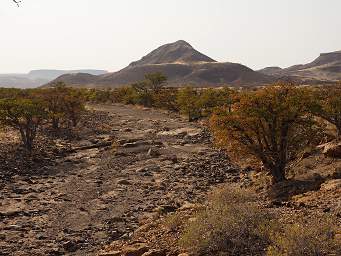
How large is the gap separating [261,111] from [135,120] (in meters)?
27.9

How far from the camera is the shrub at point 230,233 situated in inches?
359

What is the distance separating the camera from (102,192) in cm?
1869

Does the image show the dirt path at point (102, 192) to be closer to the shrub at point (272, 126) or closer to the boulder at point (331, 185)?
the shrub at point (272, 126)

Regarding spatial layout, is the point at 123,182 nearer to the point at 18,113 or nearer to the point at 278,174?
the point at 278,174

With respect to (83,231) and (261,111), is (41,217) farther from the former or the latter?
(261,111)

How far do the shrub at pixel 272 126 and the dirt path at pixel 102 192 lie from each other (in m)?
2.69

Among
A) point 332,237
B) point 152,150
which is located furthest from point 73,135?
point 332,237

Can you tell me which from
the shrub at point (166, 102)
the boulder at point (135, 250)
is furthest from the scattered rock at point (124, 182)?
the shrub at point (166, 102)

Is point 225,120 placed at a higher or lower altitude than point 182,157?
higher

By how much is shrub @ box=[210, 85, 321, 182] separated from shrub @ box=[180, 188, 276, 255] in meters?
6.57

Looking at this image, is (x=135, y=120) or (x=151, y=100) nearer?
(x=135, y=120)

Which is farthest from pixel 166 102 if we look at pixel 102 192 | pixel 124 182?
pixel 102 192

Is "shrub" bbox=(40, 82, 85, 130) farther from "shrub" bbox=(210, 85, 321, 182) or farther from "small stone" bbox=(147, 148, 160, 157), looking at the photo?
"shrub" bbox=(210, 85, 321, 182)

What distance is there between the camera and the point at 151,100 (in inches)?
2389
